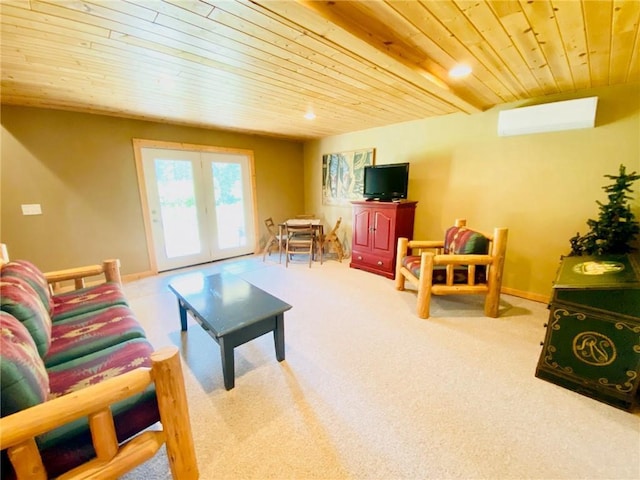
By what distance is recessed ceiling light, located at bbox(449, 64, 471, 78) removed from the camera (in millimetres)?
2057

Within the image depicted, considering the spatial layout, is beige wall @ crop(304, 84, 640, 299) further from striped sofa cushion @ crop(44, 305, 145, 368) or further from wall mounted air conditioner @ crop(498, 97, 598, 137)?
striped sofa cushion @ crop(44, 305, 145, 368)

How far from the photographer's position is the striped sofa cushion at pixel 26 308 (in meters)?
1.25

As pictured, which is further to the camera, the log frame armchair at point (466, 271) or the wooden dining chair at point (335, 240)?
the wooden dining chair at point (335, 240)

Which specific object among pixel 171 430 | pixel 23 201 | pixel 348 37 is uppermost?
pixel 348 37

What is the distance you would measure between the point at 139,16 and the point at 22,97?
2.39 meters

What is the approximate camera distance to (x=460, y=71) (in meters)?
2.12

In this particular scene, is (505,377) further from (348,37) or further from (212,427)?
(348,37)

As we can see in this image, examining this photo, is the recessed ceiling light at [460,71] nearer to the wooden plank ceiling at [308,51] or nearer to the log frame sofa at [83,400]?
the wooden plank ceiling at [308,51]

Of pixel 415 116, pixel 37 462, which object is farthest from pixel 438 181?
pixel 37 462

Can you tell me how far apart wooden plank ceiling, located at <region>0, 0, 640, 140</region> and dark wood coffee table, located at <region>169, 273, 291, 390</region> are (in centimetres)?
173

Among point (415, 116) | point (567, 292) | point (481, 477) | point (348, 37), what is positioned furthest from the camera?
point (415, 116)

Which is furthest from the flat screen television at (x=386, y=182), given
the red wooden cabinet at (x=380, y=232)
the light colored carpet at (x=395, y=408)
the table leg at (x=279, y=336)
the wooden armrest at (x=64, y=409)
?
the wooden armrest at (x=64, y=409)

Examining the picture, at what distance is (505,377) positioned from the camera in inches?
70.4

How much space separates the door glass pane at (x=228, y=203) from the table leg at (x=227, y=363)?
10.8 feet
